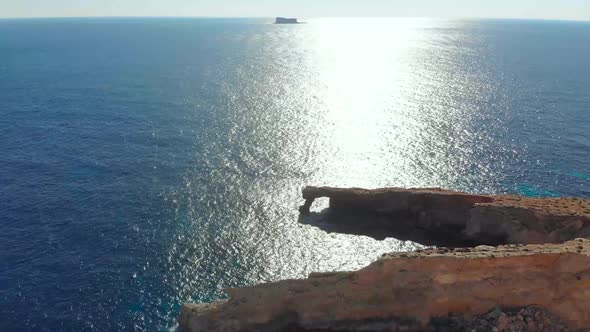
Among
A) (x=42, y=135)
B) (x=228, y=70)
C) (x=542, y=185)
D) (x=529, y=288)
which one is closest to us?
(x=529, y=288)

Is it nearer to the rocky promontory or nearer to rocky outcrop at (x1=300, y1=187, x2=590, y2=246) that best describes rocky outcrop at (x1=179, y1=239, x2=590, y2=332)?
the rocky promontory

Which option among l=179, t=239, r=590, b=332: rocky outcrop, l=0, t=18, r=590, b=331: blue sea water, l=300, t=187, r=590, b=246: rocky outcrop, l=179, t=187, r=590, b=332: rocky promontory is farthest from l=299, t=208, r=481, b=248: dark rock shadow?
l=179, t=239, r=590, b=332: rocky outcrop

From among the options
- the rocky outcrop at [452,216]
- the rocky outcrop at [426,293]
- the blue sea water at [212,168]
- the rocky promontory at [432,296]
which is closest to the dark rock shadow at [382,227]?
the rocky outcrop at [452,216]

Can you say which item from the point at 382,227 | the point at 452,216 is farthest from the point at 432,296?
the point at 452,216

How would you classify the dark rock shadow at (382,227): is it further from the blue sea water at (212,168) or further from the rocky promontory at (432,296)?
the rocky promontory at (432,296)

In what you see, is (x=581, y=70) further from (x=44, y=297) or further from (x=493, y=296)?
(x=44, y=297)

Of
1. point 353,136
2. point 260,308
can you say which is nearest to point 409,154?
point 353,136

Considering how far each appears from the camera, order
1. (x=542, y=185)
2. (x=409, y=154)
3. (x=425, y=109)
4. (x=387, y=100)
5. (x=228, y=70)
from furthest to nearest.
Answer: (x=228, y=70), (x=387, y=100), (x=425, y=109), (x=409, y=154), (x=542, y=185)
